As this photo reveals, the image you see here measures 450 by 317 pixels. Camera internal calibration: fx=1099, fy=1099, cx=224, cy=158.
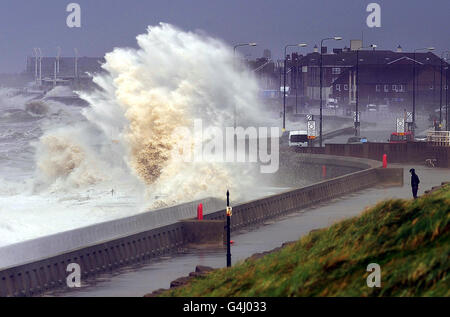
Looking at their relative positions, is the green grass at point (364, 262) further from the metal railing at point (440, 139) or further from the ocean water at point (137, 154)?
the metal railing at point (440, 139)

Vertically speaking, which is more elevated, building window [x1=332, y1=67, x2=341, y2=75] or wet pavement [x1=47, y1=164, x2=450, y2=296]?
building window [x1=332, y1=67, x2=341, y2=75]

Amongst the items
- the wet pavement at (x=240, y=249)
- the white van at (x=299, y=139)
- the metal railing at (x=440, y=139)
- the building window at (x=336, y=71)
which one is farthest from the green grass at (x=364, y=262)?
the building window at (x=336, y=71)

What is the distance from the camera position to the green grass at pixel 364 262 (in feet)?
40.1

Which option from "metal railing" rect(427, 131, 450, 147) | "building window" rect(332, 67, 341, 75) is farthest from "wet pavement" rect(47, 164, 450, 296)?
"building window" rect(332, 67, 341, 75)

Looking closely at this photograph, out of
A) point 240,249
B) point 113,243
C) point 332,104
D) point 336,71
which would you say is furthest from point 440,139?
point 336,71

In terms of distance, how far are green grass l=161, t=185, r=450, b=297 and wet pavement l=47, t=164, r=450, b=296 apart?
18.8 ft

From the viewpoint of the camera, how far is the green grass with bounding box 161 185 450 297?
12234mm

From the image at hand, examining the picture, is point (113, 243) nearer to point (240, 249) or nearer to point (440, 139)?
point (240, 249)

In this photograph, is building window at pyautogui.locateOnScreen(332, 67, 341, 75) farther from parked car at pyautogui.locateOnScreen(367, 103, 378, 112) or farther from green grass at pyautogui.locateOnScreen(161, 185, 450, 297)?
green grass at pyautogui.locateOnScreen(161, 185, 450, 297)

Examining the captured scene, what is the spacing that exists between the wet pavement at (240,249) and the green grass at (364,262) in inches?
225

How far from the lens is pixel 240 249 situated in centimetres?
2853

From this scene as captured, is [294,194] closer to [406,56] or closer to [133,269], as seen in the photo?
[133,269]

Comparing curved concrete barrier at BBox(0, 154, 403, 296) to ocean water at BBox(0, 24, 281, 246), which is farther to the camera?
ocean water at BBox(0, 24, 281, 246)

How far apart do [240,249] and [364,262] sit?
1507 cm
